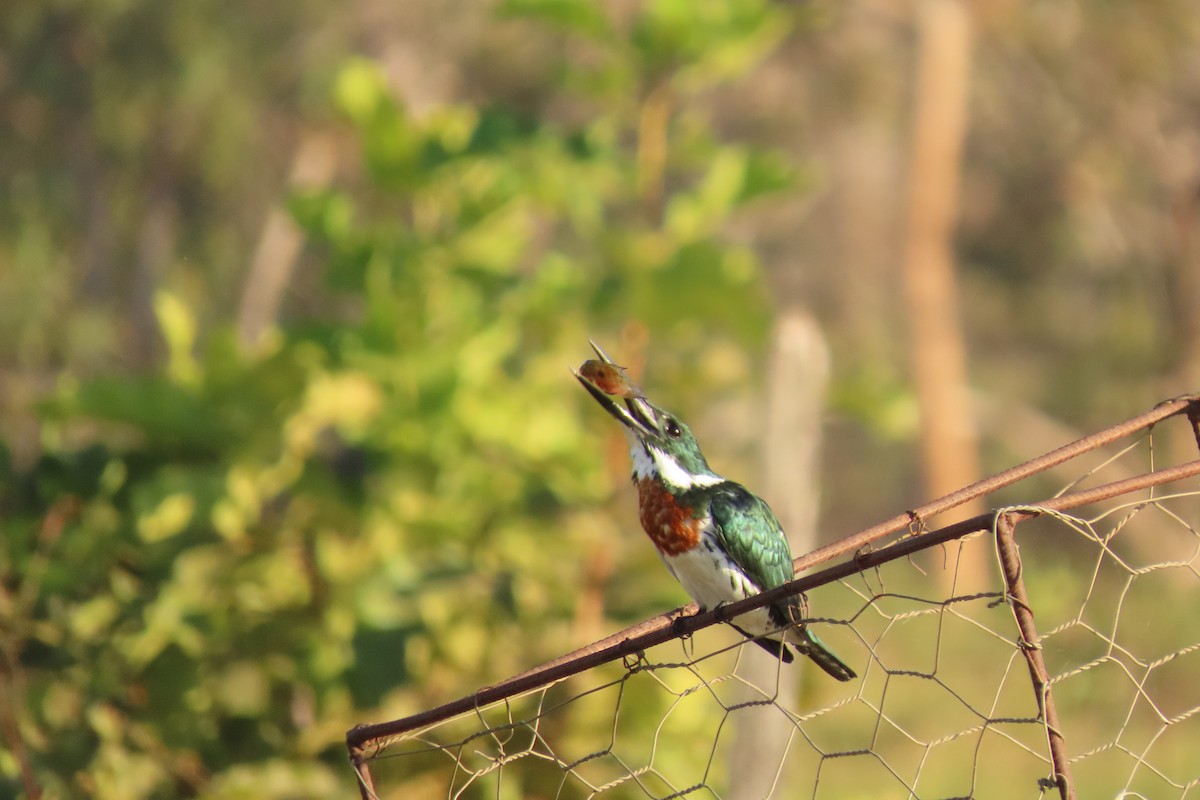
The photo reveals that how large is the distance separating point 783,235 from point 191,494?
13.4m

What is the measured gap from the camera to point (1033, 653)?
1.12m

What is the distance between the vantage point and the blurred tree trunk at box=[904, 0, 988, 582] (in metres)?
11.9

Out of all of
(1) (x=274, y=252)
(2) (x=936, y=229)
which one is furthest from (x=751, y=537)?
(2) (x=936, y=229)

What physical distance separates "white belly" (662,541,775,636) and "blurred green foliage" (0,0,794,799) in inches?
39.8

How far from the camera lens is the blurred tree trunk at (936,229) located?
470 inches

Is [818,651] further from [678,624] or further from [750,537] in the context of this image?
[678,624]

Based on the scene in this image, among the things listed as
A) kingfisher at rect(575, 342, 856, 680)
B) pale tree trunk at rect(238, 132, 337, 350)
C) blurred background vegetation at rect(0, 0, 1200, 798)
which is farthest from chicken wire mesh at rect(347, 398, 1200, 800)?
pale tree trunk at rect(238, 132, 337, 350)

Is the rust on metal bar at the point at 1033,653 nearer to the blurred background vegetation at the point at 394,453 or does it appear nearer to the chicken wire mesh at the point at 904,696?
the chicken wire mesh at the point at 904,696

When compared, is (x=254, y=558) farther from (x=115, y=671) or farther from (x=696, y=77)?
(x=696, y=77)

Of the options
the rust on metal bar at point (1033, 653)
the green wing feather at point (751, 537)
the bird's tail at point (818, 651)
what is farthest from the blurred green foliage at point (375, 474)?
the rust on metal bar at point (1033, 653)

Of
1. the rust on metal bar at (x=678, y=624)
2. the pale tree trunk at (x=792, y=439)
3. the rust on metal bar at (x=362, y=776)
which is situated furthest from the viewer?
the pale tree trunk at (x=792, y=439)

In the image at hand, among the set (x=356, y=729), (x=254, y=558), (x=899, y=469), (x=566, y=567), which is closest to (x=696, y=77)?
(x=566, y=567)

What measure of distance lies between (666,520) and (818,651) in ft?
1.03

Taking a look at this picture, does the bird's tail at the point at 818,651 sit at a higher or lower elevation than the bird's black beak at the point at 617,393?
lower
